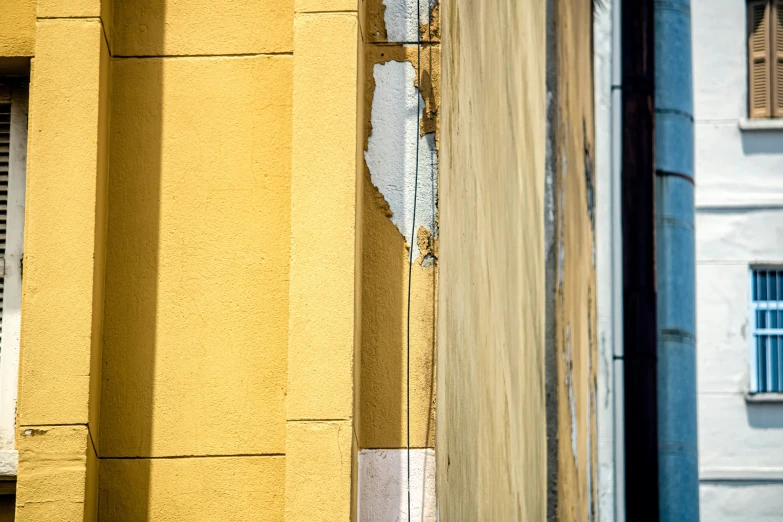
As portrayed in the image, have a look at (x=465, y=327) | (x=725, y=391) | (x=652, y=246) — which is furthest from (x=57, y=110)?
(x=725, y=391)

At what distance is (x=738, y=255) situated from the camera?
2098 centimetres

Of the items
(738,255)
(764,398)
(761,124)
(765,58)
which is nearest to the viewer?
(764,398)

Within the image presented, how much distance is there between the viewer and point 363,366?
14.6ft

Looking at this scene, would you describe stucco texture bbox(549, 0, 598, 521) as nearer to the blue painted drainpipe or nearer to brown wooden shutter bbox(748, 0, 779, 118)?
the blue painted drainpipe

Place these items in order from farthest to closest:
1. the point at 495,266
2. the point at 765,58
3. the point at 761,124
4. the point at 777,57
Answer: the point at 777,57, the point at 765,58, the point at 761,124, the point at 495,266

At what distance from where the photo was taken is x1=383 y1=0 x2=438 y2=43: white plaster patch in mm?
4660

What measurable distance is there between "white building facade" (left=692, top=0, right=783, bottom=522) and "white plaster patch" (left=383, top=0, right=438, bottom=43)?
16.8 metres

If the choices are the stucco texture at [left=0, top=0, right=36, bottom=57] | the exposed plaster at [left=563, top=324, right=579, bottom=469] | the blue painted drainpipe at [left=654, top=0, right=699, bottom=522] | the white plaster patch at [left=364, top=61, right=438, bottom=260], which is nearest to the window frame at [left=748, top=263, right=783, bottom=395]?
the blue painted drainpipe at [left=654, top=0, right=699, bottom=522]

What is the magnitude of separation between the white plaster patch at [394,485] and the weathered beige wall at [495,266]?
402mm

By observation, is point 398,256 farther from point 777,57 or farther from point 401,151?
point 777,57

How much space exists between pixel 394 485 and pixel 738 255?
1770 centimetres

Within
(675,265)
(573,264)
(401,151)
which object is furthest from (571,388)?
(675,265)

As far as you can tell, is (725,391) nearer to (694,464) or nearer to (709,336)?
(709,336)

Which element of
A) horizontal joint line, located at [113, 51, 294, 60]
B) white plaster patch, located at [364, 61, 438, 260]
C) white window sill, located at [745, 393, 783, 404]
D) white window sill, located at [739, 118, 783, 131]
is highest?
white window sill, located at [739, 118, 783, 131]
